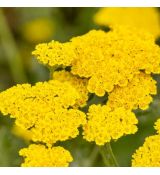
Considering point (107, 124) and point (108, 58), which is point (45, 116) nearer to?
point (107, 124)

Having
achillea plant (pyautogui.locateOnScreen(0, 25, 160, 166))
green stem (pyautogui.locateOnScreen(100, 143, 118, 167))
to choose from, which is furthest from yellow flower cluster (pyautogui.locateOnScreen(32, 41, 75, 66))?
green stem (pyautogui.locateOnScreen(100, 143, 118, 167))

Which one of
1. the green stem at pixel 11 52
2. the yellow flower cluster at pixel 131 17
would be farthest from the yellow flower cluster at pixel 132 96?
the green stem at pixel 11 52

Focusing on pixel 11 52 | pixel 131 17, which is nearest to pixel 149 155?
pixel 131 17

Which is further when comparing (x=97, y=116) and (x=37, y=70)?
(x=37, y=70)

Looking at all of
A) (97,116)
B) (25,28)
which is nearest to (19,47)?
(25,28)

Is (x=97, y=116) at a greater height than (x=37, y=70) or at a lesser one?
lesser

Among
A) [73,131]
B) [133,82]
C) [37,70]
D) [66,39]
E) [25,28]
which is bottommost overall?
[73,131]
